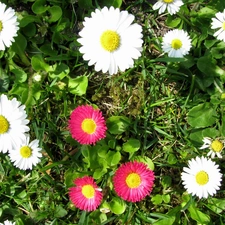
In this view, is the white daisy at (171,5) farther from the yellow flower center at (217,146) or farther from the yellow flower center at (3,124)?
the yellow flower center at (3,124)

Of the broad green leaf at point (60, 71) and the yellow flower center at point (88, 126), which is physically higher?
the broad green leaf at point (60, 71)

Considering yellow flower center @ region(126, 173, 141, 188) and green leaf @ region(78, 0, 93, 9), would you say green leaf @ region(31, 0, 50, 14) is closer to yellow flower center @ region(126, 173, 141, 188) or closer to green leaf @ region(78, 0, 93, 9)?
green leaf @ region(78, 0, 93, 9)

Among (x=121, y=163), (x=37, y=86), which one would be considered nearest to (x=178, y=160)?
(x=121, y=163)

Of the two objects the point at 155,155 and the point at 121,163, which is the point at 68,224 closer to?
the point at 121,163

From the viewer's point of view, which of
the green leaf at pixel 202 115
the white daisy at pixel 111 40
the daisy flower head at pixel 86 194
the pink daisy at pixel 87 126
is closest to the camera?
the white daisy at pixel 111 40

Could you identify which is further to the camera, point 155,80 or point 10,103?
point 155,80

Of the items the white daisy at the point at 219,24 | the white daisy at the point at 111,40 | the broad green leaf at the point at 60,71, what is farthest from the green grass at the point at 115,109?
the white daisy at the point at 111,40
